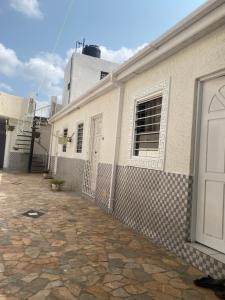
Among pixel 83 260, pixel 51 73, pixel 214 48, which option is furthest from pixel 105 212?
pixel 51 73

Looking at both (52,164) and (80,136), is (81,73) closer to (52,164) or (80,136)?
(52,164)

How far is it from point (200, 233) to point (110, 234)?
1.74 m

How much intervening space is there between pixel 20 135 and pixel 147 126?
1324 cm

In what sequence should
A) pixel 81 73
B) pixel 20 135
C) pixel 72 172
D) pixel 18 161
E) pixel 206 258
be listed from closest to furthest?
pixel 206 258 → pixel 72 172 → pixel 20 135 → pixel 18 161 → pixel 81 73

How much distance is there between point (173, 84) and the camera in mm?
4684

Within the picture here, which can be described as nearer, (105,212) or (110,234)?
(110,234)

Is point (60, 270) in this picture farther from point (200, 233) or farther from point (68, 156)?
point (68, 156)

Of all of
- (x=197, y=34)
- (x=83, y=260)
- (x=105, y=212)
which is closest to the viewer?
(x=83, y=260)

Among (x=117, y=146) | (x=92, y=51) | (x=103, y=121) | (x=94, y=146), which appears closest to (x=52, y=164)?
(x=94, y=146)

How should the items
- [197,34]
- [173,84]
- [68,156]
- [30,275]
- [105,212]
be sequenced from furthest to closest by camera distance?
1. [68,156]
2. [105,212]
3. [173,84]
4. [197,34]
5. [30,275]

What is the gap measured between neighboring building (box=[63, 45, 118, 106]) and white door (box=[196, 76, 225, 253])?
44.9 feet

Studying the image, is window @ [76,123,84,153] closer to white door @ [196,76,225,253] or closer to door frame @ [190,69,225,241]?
door frame @ [190,69,225,241]

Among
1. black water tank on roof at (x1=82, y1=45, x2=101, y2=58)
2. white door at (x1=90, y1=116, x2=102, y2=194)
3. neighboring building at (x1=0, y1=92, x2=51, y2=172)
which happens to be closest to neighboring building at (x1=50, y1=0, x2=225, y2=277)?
white door at (x1=90, y1=116, x2=102, y2=194)

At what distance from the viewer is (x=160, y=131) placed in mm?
4879
